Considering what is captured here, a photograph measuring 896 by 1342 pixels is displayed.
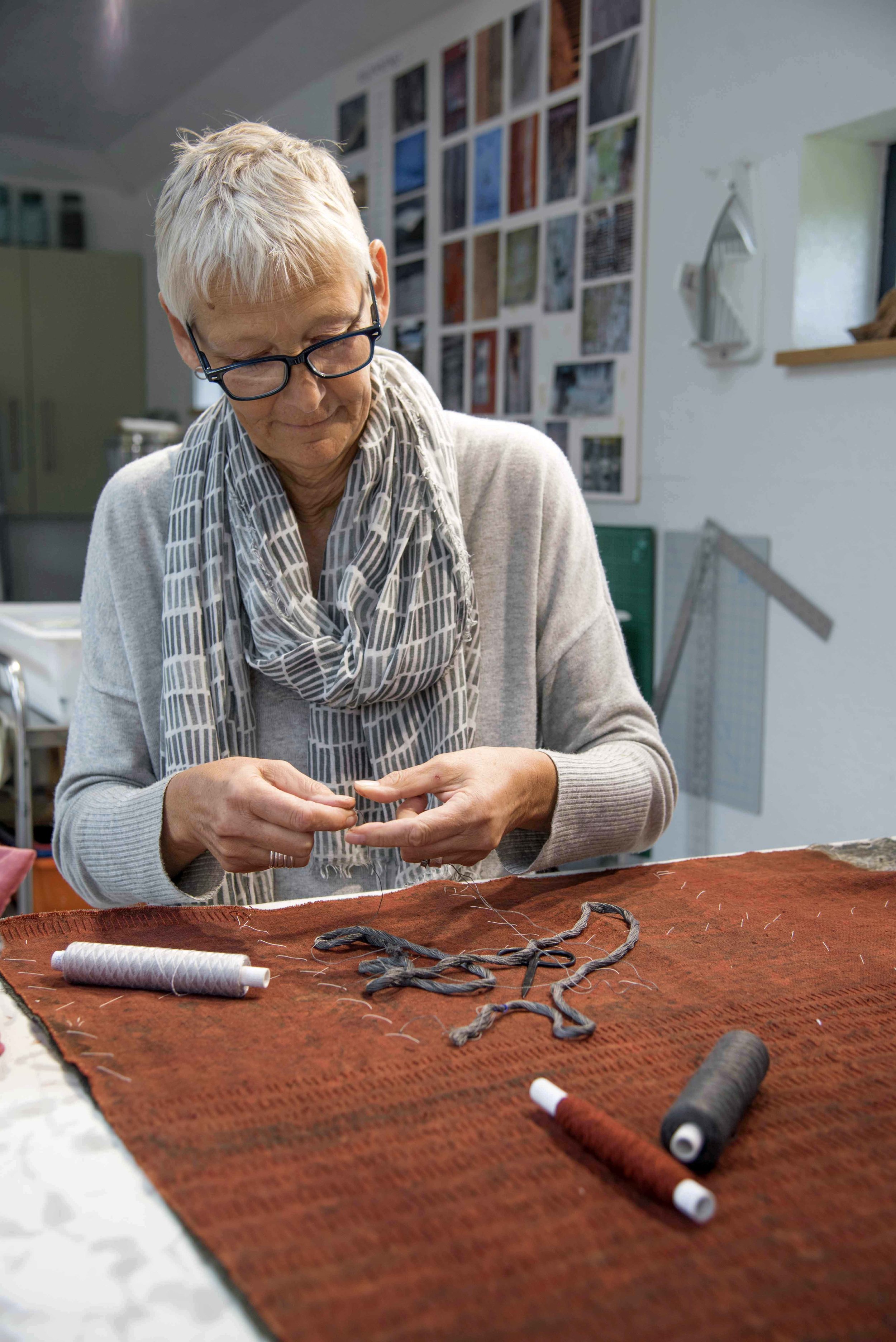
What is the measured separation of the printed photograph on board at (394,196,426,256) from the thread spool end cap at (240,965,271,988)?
9.96 feet

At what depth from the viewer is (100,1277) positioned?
535 mm

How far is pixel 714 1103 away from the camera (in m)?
0.62

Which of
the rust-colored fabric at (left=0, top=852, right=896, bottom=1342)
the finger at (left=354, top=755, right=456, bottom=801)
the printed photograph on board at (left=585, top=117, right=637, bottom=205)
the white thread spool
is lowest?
the rust-colored fabric at (left=0, top=852, right=896, bottom=1342)

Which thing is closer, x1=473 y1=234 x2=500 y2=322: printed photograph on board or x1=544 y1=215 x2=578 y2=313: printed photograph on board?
x1=544 y1=215 x2=578 y2=313: printed photograph on board

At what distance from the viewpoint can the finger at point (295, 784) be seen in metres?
0.98

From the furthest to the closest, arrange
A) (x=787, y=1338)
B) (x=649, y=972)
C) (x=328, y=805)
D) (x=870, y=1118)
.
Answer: (x=328, y=805), (x=649, y=972), (x=870, y=1118), (x=787, y=1338)

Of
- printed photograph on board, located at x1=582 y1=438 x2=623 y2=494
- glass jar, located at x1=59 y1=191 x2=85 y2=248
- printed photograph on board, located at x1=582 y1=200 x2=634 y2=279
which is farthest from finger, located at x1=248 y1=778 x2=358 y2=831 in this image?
glass jar, located at x1=59 y1=191 x2=85 y2=248

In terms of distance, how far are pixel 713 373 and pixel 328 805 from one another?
5.81 ft

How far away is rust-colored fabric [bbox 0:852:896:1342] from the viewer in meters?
0.50

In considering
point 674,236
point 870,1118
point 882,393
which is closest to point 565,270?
point 674,236

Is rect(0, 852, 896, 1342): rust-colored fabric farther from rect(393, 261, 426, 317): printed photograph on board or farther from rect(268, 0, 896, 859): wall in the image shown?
rect(393, 261, 426, 317): printed photograph on board

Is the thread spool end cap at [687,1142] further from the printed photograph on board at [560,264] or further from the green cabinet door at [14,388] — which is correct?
the green cabinet door at [14,388]

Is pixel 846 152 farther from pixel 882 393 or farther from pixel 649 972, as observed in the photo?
pixel 649 972

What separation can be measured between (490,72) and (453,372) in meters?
0.80
